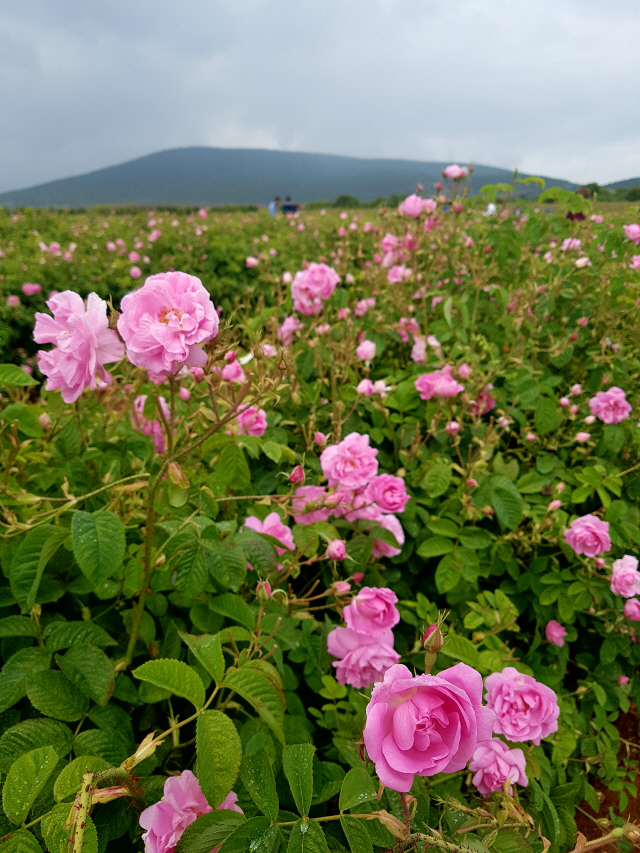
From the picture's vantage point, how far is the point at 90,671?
→ 0.82m

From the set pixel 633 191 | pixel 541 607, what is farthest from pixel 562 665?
pixel 633 191

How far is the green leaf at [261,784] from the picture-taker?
0.63 meters

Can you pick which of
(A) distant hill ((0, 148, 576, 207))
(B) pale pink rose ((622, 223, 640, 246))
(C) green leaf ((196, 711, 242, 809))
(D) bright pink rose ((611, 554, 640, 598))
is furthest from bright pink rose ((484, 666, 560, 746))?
(A) distant hill ((0, 148, 576, 207))

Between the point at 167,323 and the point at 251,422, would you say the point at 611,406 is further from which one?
the point at 167,323

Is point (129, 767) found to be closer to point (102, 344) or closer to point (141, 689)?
point (141, 689)

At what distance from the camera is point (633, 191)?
356 cm

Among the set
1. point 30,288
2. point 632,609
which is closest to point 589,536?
point 632,609

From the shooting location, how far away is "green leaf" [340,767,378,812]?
602 millimetres

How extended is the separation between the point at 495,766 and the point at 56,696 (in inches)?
30.8

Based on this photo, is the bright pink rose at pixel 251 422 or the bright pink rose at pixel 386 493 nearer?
the bright pink rose at pixel 386 493

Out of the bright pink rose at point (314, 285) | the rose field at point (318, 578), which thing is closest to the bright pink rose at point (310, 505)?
the rose field at point (318, 578)

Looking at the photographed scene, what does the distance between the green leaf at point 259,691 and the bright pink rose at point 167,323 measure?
1.49 feet

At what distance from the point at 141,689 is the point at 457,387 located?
1244 millimetres

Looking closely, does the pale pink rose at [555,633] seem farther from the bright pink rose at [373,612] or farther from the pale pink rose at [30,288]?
the pale pink rose at [30,288]
